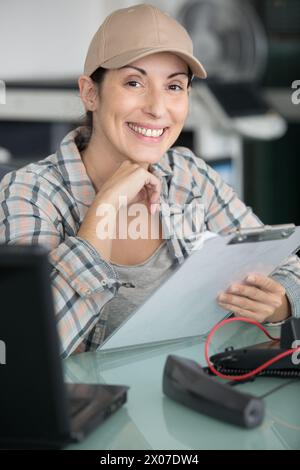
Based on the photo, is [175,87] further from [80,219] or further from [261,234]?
[261,234]

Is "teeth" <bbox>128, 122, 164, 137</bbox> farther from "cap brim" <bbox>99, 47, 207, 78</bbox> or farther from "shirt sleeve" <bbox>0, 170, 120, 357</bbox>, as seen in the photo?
"shirt sleeve" <bbox>0, 170, 120, 357</bbox>

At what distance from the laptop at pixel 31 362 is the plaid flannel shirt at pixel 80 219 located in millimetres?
374

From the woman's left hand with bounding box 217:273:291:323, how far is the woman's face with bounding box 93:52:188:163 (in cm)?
33

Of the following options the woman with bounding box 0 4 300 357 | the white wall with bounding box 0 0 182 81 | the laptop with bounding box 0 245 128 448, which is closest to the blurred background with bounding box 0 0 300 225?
the white wall with bounding box 0 0 182 81

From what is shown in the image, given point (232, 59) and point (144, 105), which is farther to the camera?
point (232, 59)

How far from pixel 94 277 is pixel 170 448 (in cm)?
42

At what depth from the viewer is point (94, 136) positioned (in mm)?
1585

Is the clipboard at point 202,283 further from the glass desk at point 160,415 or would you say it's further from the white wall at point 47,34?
the white wall at point 47,34

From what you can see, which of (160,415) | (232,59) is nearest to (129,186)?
(160,415)

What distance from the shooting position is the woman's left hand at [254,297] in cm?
131

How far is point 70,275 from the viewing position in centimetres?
127

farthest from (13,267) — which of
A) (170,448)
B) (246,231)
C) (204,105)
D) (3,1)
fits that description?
(3,1)

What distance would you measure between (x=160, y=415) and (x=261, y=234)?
13.2 inches

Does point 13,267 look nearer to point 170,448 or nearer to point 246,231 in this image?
point 170,448
